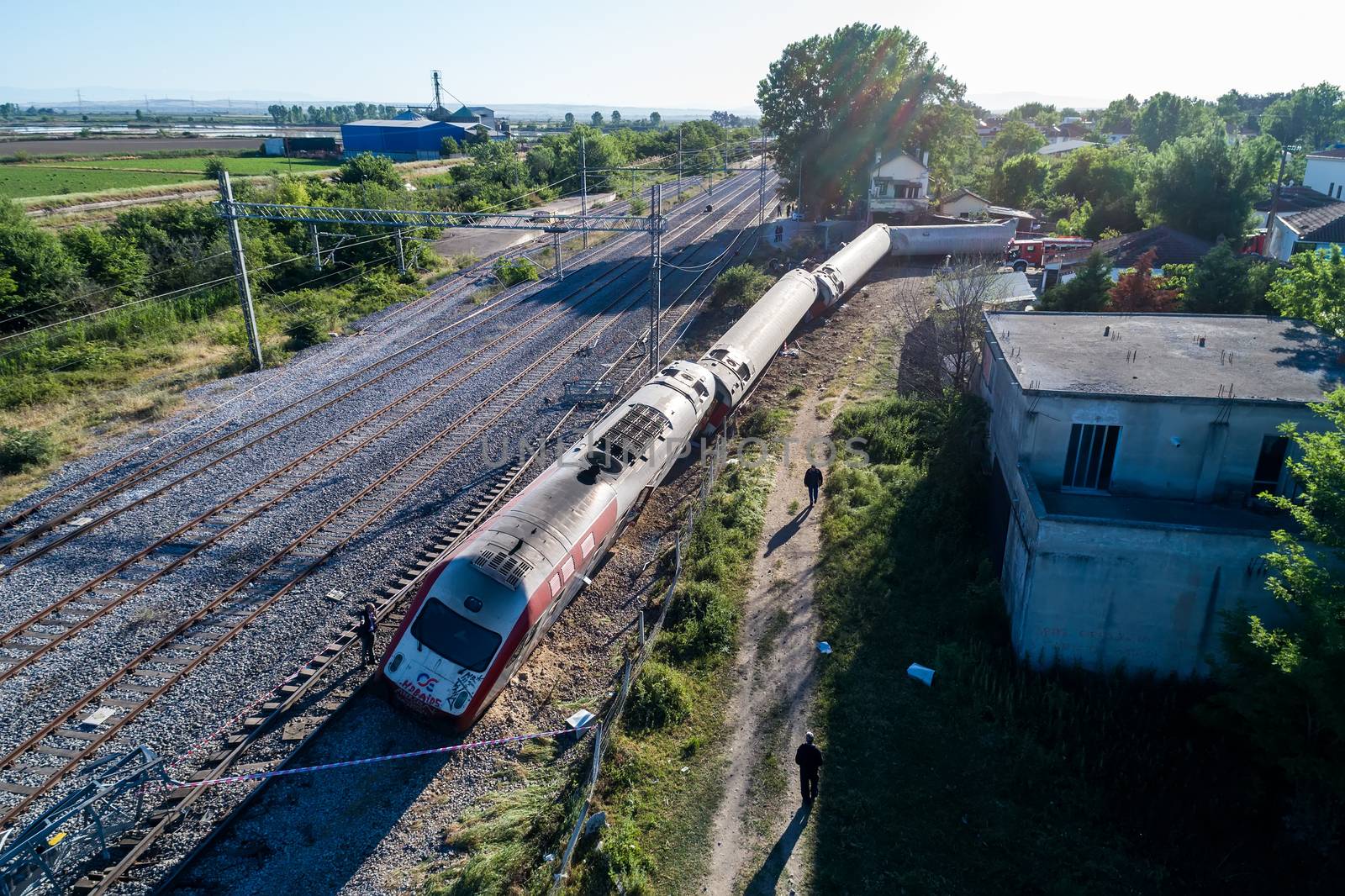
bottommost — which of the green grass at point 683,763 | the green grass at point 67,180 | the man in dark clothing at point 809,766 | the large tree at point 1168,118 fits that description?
the green grass at point 683,763

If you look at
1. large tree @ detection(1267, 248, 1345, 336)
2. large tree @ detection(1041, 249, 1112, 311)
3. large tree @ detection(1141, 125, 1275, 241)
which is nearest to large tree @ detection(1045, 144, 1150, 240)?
large tree @ detection(1141, 125, 1275, 241)

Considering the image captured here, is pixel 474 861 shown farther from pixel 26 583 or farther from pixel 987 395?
pixel 987 395

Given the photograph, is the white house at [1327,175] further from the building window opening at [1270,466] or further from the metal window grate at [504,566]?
the metal window grate at [504,566]

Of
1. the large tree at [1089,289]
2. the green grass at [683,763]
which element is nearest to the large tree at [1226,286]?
the large tree at [1089,289]

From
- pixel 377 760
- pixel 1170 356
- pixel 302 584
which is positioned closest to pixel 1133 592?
pixel 1170 356

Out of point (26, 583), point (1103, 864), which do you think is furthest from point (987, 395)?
point (26, 583)

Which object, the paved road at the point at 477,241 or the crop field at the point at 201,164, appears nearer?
the paved road at the point at 477,241
